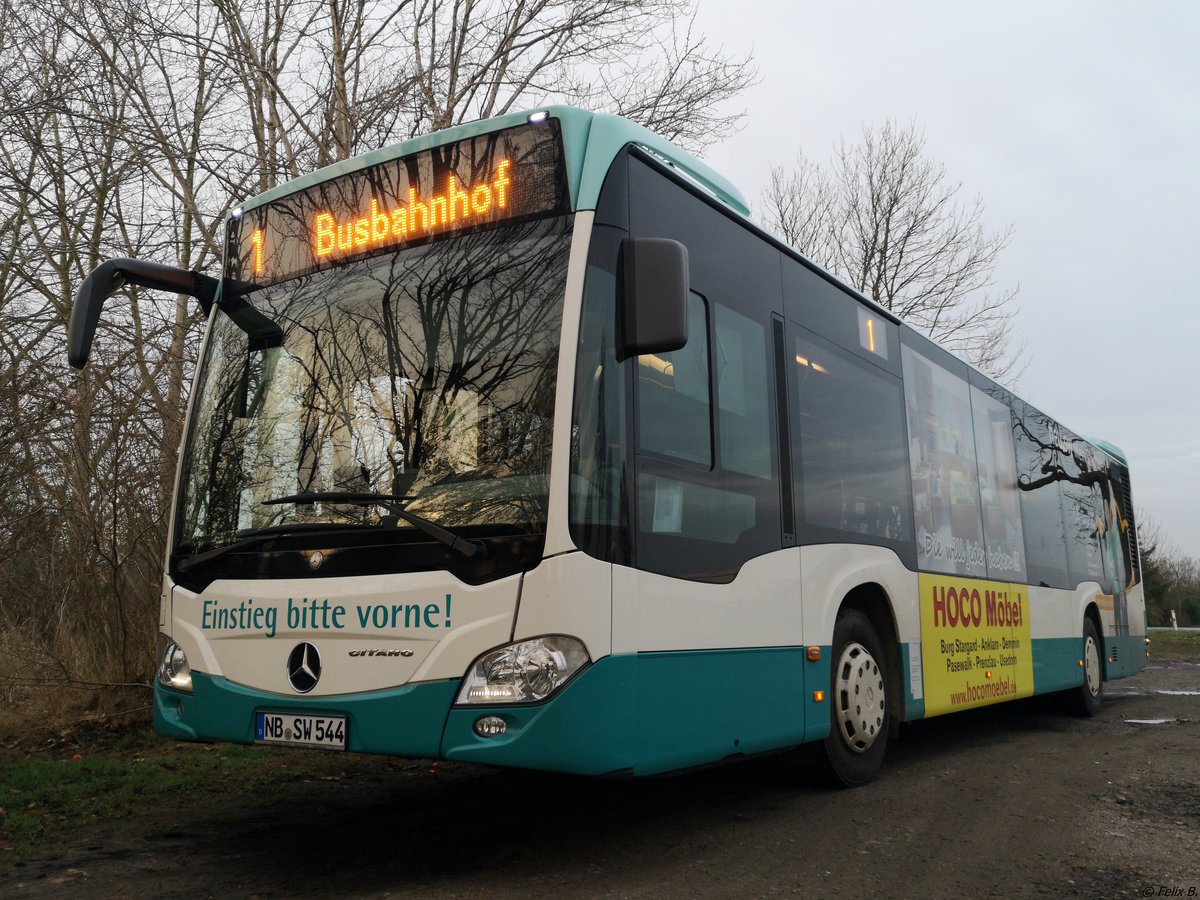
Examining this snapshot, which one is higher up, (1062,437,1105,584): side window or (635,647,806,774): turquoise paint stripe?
(1062,437,1105,584): side window

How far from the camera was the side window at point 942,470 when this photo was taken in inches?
288

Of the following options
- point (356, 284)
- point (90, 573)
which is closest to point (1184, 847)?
point (356, 284)

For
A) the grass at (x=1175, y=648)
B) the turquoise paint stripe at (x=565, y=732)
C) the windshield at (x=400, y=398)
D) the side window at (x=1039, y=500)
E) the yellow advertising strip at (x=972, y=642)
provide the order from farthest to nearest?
the grass at (x=1175, y=648) < the side window at (x=1039, y=500) < the yellow advertising strip at (x=972, y=642) < the windshield at (x=400, y=398) < the turquoise paint stripe at (x=565, y=732)

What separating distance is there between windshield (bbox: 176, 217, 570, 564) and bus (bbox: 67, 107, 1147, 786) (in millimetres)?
14

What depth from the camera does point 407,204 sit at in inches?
189

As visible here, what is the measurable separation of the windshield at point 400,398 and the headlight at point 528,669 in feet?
1.46

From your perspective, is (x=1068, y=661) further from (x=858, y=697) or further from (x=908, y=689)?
(x=858, y=697)

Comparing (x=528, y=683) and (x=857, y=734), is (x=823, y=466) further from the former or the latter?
(x=528, y=683)

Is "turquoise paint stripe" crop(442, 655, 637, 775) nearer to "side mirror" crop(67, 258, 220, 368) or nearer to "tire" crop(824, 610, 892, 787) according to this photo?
"tire" crop(824, 610, 892, 787)

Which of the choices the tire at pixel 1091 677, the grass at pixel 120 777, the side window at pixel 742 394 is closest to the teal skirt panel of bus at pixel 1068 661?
the tire at pixel 1091 677

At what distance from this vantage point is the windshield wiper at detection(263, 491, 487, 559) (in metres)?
4.04

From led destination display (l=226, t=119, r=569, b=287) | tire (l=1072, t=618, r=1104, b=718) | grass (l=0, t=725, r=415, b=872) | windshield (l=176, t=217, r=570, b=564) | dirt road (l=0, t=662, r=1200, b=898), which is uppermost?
led destination display (l=226, t=119, r=569, b=287)

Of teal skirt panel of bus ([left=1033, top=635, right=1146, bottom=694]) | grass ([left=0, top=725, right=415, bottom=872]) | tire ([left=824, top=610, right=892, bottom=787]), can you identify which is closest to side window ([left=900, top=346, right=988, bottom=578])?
tire ([left=824, top=610, right=892, bottom=787])

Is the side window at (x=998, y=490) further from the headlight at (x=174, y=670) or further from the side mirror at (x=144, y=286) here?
the headlight at (x=174, y=670)
